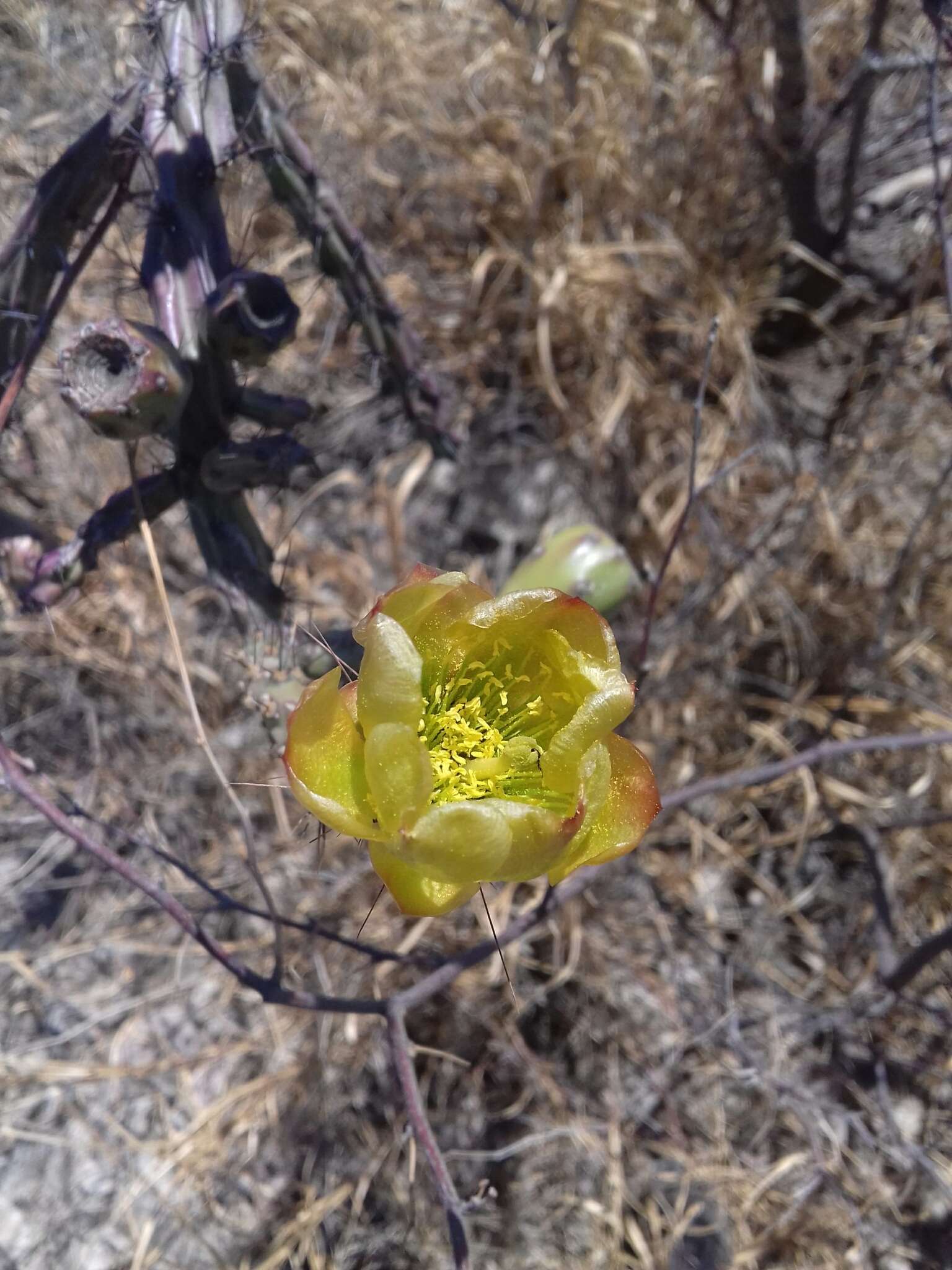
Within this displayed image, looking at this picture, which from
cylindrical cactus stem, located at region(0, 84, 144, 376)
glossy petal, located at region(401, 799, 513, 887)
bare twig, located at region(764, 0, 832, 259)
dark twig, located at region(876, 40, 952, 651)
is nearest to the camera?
glossy petal, located at region(401, 799, 513, 887)

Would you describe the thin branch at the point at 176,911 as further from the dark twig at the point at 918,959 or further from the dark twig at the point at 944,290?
the dark twig at the point at 944,290

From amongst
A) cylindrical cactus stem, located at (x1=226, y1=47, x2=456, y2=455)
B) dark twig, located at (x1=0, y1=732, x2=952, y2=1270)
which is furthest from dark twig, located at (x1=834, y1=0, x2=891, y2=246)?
dark twig, located at (x1=0, y1=732, x2=952, y2=1270)

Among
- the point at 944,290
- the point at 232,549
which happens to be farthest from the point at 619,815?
the point at 944,290

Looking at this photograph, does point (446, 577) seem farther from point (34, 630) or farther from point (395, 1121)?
point (34, 630)

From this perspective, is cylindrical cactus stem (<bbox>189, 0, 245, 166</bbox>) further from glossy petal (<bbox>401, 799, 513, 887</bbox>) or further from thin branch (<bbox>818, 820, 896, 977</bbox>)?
thin branch (<bbox>818, 820, 896, 977</bbox>)

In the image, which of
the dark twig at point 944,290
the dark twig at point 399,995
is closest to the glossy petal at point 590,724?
the dark twig at point 399,995
